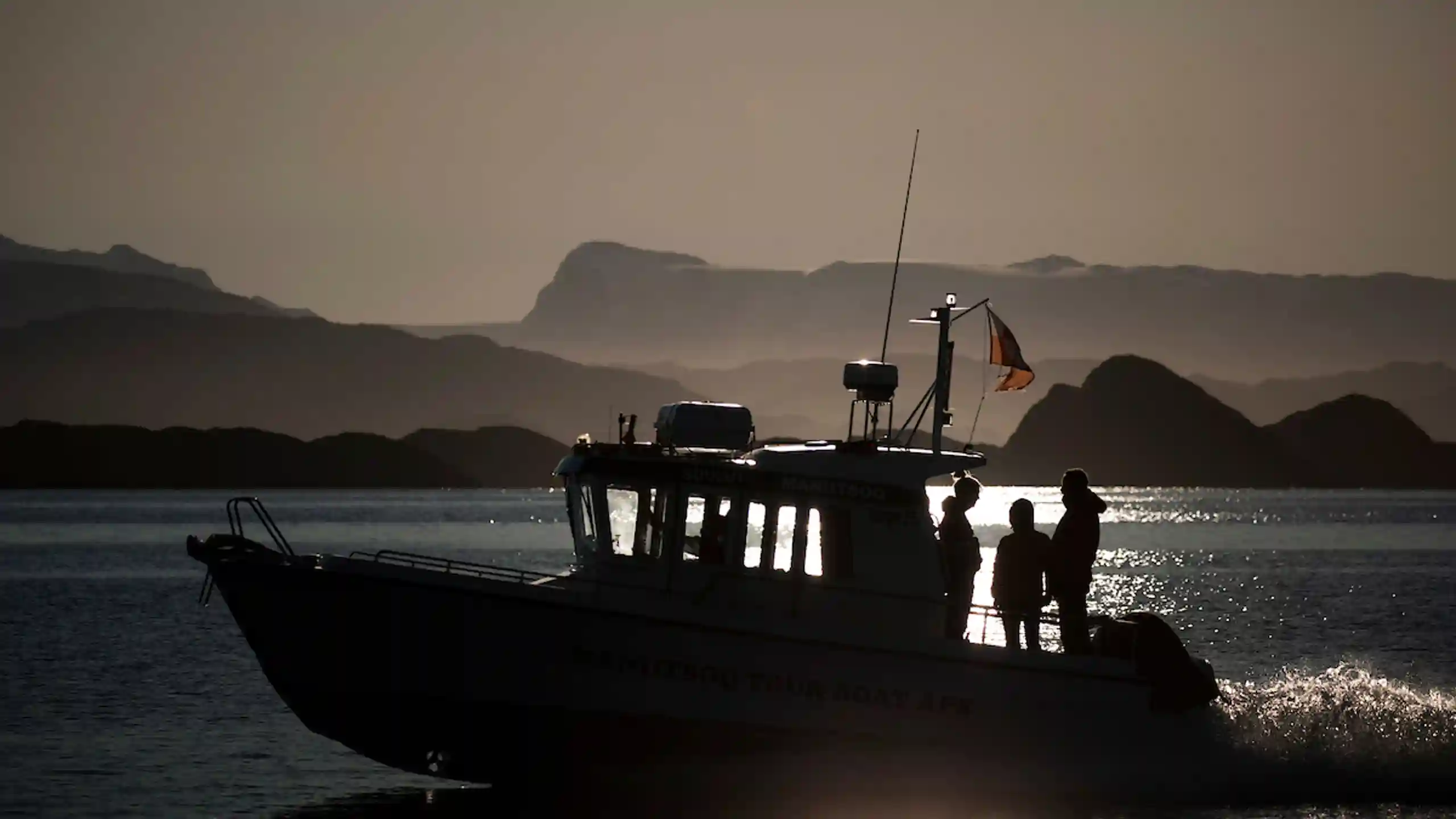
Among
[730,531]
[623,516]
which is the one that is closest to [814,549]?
[730,531]

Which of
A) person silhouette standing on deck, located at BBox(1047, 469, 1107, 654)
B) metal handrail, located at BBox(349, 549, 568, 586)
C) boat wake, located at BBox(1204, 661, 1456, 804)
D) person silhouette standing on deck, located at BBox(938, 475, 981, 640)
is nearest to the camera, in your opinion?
metal handrail, located at BBox(349, 549, 568, 586)

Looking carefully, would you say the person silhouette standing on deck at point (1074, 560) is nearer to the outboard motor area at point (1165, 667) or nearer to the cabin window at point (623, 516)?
the outboard motor area at point (1165, 667)

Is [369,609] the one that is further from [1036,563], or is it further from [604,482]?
[1036,563]

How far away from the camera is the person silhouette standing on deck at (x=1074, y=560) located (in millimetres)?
17781

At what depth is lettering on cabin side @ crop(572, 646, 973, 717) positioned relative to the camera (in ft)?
55.9

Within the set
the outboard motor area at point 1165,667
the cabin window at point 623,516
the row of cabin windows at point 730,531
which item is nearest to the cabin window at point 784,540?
the row of cabin windows at point 730,531

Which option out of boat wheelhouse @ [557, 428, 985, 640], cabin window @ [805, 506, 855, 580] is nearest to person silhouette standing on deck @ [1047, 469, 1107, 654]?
boat wheelhouse @ [557, 428, 985, 640]

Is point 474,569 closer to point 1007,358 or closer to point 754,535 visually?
point 754,535

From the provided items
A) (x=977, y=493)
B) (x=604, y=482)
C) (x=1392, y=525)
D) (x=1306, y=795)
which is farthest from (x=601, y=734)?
(x=1392, y=525)

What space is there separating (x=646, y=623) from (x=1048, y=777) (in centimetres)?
426

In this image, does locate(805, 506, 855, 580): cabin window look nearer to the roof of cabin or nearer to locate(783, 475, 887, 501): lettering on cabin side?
locate(783, 475, 887, 501): lettering on cabin side

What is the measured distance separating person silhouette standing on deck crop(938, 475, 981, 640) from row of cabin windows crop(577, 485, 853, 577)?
96cm

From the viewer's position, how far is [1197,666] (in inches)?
711

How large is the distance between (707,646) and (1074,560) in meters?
3.71
